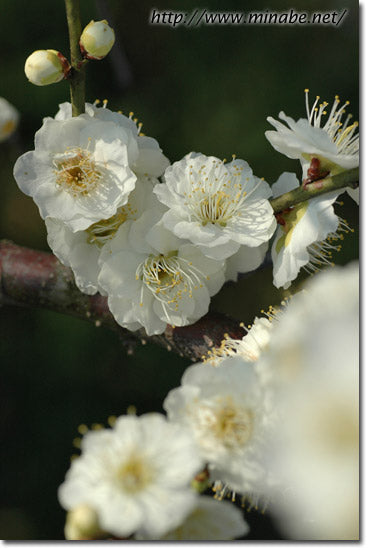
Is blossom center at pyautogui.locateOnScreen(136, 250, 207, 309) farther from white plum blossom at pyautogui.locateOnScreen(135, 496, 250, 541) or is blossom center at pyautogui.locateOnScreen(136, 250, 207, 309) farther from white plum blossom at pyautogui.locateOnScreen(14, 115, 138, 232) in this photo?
white plum blossom at pyautogui.locateOnScreen(135, 496, 250, 541)

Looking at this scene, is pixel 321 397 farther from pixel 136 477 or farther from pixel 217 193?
pixel 217 193

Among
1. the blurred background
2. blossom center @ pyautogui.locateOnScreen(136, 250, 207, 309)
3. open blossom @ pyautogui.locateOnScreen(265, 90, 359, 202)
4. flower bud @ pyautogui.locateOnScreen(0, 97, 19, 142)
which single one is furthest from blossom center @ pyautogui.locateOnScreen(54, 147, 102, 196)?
the blurred background

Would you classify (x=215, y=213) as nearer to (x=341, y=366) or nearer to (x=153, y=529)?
(x=341, y=366)

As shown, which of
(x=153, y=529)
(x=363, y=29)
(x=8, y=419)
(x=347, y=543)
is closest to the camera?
(x=153, y=529)

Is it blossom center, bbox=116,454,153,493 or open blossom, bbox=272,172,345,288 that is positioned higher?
open blossom, bbox=272,172,345,288

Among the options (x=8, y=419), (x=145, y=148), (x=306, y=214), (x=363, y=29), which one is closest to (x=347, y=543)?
(x=306, y=214)

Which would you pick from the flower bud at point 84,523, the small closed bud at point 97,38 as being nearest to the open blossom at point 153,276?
the small closed bud at point 97,38

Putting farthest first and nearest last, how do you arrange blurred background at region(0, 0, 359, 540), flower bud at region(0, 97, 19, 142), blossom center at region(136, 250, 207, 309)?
1. blurred background at region(0, 0, 359, 540)
2. flower bud at region(0, 97, 19, 142)
3. blossom center at region(136, 250, 207, 309)
